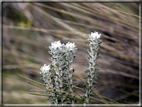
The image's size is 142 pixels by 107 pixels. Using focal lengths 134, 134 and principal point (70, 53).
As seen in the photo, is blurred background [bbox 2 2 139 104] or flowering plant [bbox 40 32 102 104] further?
blurred background [bbox 2 2 139 104]

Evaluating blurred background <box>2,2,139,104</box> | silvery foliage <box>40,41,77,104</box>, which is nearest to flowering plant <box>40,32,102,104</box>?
silvery foliage <box>40,41,77,104</box>

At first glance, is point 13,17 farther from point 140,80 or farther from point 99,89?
point 140,80

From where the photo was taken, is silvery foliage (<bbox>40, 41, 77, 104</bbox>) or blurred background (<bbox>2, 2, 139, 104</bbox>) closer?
silvery foliage (<bbox>40, 41, 77, 104</bbox>)

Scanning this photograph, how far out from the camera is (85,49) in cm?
119

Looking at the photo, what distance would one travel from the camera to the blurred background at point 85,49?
1.02 m

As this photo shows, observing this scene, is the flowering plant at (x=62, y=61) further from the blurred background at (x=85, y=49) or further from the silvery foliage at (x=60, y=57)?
the blurred background at (x=85, y=49)

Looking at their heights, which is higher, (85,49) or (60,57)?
(85,49)

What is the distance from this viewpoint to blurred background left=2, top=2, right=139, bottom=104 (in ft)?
3.35

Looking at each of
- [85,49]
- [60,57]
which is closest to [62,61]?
[60,57]

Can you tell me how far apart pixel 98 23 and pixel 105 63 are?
337mm

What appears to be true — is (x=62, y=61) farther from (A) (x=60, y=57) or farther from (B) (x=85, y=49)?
(B) (x=85, y=49)

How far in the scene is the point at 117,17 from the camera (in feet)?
3.56

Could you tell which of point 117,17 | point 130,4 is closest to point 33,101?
point 117,17

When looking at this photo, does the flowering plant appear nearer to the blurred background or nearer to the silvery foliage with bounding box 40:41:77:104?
the silvery foliage with bounding box 40:41:77:104
